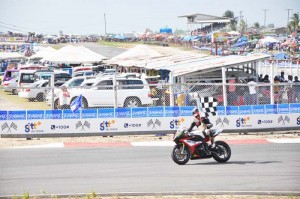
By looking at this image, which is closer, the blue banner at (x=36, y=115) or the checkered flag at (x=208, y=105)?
the checkered flag at (x=208, y=105)

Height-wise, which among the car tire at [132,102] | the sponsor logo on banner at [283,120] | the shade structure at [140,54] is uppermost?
the shade structure at [140,54]

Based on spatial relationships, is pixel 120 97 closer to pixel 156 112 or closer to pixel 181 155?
pixel 156 112

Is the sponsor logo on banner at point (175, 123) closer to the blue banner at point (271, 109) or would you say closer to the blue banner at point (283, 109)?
the blue banner at point (271, 109)

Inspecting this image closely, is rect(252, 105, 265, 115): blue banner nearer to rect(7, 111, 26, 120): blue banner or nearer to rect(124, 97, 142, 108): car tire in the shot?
rect(124, 97, 142, 108): car tire

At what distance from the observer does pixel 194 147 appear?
14.5 meters

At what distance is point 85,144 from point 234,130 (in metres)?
5.26

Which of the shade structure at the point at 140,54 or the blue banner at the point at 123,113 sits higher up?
the shade structure at the point at 140,54

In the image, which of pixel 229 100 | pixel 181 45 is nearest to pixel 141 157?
pixel 229 100

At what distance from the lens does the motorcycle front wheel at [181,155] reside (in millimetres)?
14453

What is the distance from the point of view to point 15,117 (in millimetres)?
20328

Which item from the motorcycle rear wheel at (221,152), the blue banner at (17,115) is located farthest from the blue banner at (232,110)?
the blue banner at (17,115)

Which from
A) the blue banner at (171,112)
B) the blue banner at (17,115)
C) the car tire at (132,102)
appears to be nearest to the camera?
the blue banner at (17,115)

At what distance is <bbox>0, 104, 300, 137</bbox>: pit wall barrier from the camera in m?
20.4

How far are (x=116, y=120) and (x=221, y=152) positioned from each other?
6.66 m
